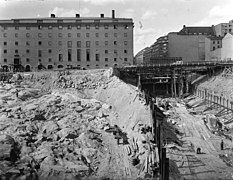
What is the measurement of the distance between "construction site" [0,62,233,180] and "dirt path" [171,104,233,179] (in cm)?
9

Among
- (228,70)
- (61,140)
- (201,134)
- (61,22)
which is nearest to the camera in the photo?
(61,140)

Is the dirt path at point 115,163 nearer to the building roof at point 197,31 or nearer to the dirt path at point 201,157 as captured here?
the dirt path at point 201,157

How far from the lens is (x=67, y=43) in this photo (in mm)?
71688

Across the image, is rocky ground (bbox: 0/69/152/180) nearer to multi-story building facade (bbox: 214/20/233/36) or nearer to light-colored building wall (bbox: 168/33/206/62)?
light-colored building wall (bbox: 168/33/206/62)

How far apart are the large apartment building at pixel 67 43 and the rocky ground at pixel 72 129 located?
2063 centimetres

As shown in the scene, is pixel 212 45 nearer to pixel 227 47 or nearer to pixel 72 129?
pixel 227 47

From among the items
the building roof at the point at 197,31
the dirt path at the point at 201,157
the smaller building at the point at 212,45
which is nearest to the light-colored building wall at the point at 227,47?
the smaller building at the point at 212,45

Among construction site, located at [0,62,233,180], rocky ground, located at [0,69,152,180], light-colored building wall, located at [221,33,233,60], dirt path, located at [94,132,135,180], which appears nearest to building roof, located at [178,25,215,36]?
light-colored building wall, located at [221,33,233,60]

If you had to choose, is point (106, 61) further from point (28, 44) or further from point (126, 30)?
point (28, 44)

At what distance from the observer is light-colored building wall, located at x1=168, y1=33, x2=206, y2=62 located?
99500mm

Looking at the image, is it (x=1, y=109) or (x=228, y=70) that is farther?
(x=228, y=70)

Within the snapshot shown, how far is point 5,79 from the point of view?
52500 millimetres

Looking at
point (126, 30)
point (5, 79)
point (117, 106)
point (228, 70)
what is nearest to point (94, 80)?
point (117, 106)

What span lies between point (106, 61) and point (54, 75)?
2099 centimetres
